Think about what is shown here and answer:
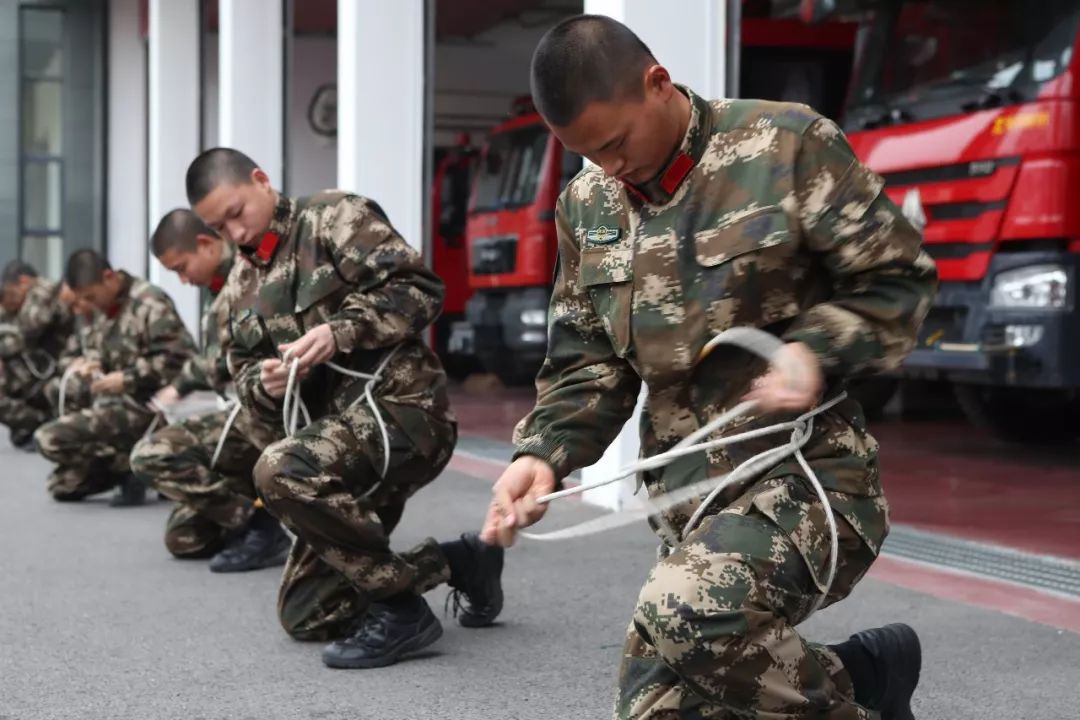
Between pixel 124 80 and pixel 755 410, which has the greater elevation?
pixel 124 80

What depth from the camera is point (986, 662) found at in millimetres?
4754

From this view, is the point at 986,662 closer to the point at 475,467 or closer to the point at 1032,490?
the point at 1032,490

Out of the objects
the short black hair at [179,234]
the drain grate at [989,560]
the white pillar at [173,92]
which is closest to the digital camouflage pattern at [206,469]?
the short black hair at [179,234]

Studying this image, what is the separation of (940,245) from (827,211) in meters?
6.14

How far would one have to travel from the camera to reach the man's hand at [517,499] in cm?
282

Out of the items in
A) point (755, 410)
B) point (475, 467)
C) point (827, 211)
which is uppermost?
point (827, 211)

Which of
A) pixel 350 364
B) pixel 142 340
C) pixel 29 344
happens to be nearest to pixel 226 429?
pixel 350 364

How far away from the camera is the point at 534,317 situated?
1434 cm

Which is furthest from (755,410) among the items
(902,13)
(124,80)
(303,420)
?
(124,80)

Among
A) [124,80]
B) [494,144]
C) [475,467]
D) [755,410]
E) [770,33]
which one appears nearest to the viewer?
[755,410]

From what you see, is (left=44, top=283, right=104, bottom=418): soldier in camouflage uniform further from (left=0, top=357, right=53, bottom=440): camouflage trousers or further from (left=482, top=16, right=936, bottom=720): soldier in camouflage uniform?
(left=482, top=16, right=936, bottom=720): soldier in camouflage uniform

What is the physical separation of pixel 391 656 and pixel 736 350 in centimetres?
218

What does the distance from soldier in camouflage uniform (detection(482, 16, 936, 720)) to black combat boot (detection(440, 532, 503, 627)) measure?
203cm

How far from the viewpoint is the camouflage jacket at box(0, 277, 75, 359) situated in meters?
11.7
